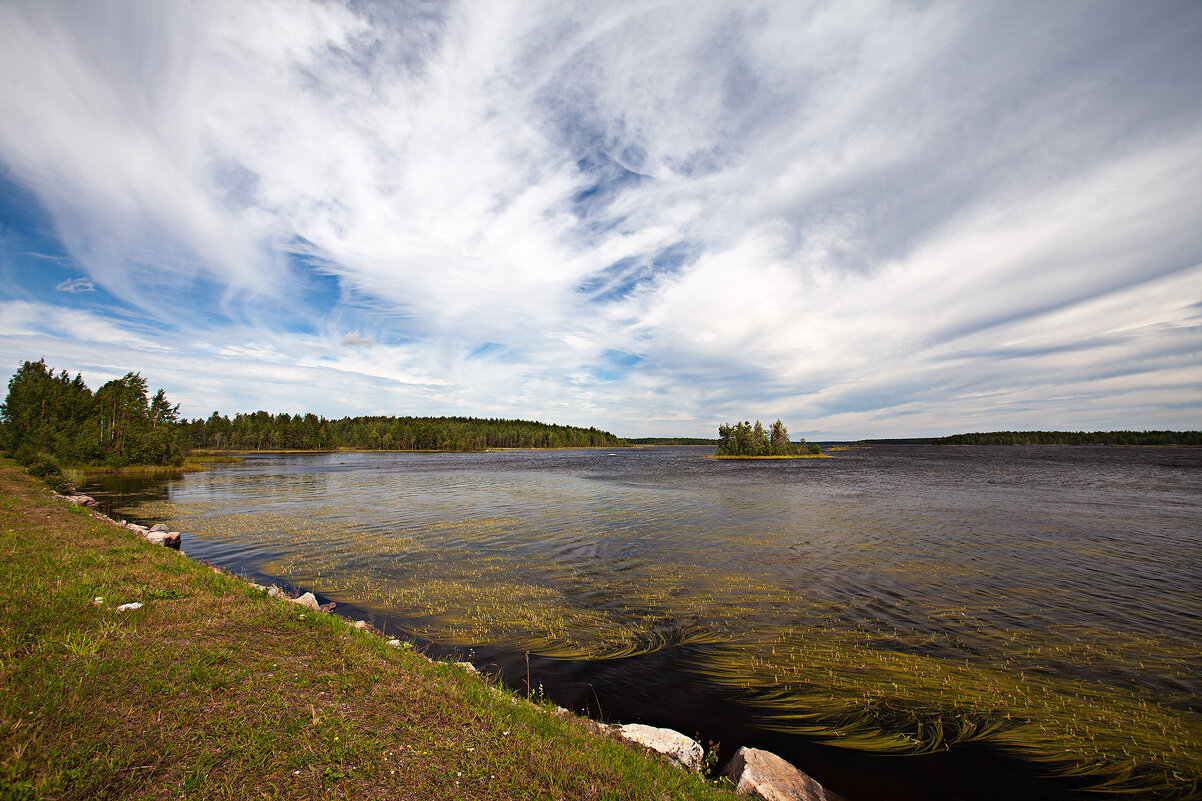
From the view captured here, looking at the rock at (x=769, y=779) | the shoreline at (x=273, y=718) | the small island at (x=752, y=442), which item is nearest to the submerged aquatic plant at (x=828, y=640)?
the rock at (x=769, y=779)

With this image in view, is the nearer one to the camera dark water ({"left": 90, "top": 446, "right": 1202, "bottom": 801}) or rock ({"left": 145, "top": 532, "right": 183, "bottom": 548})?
dark water ({"left": 90, "top": 446, "right": 1202, "bottom": 801})

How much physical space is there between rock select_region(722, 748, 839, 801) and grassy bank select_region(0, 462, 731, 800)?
986mm

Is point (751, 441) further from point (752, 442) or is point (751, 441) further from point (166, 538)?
point (166, 538)

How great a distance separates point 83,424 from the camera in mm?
79625

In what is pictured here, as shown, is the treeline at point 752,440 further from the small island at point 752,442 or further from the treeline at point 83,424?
the treeline at point 83,424

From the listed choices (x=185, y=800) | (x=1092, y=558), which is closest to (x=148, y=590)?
(x=185, y=800)

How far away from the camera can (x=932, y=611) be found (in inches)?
662

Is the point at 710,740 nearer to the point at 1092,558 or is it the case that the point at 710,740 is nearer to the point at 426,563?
the point at 426,563

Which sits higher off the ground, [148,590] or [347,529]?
[148,590]

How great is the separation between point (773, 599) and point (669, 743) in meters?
11.1

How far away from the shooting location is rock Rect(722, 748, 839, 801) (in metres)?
7.53

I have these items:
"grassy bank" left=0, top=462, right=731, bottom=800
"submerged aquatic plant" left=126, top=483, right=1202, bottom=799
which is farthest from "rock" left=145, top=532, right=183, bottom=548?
"grassy bank" left=0, top=462, right=731, bottom=800

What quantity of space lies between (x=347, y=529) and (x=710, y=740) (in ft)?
93.9

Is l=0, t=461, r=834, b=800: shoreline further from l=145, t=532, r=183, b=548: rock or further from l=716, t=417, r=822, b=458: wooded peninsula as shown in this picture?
l=716, t=417, r=822, b=458: wooded peninsula
